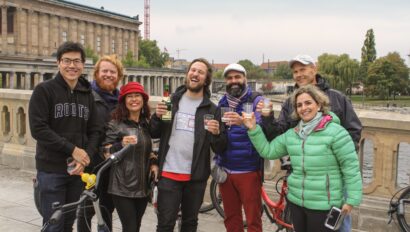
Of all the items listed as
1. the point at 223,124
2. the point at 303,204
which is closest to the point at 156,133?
the point at 223,124

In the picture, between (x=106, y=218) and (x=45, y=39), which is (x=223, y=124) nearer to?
(x=106, y=218)

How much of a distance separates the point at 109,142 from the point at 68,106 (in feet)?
1.86

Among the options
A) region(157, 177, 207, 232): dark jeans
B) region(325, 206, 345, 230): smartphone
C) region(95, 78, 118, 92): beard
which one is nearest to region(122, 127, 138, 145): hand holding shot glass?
region(157, 177, 207, 232): dark jeans

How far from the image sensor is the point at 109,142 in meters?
4.39

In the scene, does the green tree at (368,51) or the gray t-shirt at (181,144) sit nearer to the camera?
the gray t-shirt at (181,144)

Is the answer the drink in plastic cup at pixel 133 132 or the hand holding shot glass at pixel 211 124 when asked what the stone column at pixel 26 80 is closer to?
the drink in plastic cup at pixel 133 132

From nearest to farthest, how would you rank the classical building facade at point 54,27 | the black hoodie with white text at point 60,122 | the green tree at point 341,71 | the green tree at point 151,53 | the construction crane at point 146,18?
the black hoodie with white text at point 60,122
the classical building facade at point 54,27
the green tree at point 341,71
the green tree at point 151,53
the construction crane at point 146,18

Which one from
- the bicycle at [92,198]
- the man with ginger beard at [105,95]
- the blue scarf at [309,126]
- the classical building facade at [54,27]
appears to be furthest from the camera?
the classical building facade at [54,27]

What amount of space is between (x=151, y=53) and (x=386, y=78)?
66.5 metres

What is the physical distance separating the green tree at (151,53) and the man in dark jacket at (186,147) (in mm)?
122018

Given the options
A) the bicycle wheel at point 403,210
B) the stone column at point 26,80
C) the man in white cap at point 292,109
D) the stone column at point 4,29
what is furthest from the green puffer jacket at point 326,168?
the stone column at point 4,29

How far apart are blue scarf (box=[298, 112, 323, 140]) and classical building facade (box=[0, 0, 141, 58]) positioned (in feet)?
261

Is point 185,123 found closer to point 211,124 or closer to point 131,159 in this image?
point 211,124

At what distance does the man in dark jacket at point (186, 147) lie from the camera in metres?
4.16
